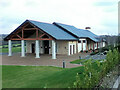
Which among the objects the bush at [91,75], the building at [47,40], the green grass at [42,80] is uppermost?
the building at [47,40]

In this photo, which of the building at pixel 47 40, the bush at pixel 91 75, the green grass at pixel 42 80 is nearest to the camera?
the bush at pixel 91 75

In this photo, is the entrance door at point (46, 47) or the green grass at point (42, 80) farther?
the entrance door at point (46, 47)

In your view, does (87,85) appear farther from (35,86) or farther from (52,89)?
(35,86)

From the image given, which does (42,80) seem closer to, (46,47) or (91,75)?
(91,75)

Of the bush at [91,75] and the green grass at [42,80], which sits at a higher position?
the bush at [91,75]

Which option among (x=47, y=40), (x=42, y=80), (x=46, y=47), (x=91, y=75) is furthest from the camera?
(x=46, y=47)

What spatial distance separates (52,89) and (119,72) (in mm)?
4568

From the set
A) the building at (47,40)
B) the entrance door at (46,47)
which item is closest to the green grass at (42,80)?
the building at (47,40)

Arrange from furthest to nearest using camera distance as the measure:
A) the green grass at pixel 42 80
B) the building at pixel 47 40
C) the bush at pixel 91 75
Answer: the building at pixel 47 40 < the green grass at pixel 42 80 < the bush at pixel 91 75

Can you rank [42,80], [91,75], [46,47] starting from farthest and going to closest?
[46,47]
[42,80]
[91,75]

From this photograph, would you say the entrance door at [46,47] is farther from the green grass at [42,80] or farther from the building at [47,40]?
the green grass at [42,80]

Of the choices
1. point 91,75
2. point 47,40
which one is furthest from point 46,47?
point 91,75

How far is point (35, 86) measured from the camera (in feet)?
24.2

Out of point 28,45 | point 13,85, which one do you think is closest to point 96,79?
point 13,85
